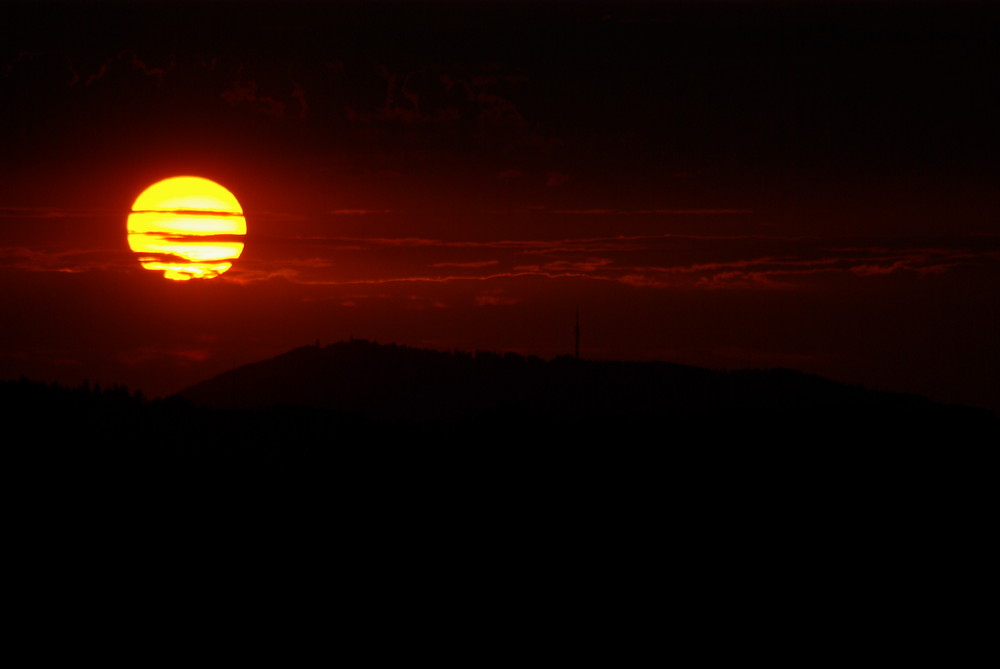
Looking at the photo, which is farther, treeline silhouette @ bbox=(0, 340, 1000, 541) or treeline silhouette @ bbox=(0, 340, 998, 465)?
treeline silhouette @ bbox=(0, 340, 998, 465)

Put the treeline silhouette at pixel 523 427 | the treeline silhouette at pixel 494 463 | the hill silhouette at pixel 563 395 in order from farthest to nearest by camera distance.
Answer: the hill silhouette at pixel 563 395, the treeline silhouette at pixel 523 427, the treeline silhouette at pixel 494 463

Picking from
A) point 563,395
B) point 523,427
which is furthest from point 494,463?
point 563,395

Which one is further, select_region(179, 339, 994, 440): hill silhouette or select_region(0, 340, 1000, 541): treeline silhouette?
select_region(179, 339, 994, 440): hill silhouette

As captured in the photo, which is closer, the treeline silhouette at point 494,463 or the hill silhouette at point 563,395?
the treeline silhouette at point 494,463

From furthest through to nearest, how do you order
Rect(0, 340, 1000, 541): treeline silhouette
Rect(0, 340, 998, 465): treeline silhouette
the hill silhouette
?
the hill silhouette, Rect(0, 340, 998, 465): treeline silhouette, Rect(0, 340, 1000, 541): treeline silhouette

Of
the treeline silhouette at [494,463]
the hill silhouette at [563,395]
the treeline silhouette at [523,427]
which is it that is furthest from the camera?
the hill silhouette at [563,395]

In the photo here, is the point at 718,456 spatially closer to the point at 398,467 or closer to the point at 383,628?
the point at 398,467

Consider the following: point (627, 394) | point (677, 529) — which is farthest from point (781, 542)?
point (627, 394)

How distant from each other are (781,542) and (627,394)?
44446 millimetres

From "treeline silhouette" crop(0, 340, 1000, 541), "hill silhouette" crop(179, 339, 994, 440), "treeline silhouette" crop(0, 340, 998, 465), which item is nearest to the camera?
"treeline silhouette" crop(0, 340, 1000, 541)

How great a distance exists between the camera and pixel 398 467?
65.3m

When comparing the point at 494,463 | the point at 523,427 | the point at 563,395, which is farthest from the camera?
the point at 563,395

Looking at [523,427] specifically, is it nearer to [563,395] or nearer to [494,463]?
[494,463]

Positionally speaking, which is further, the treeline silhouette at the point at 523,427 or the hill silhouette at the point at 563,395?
the hill silhouette at the point at 563,395
